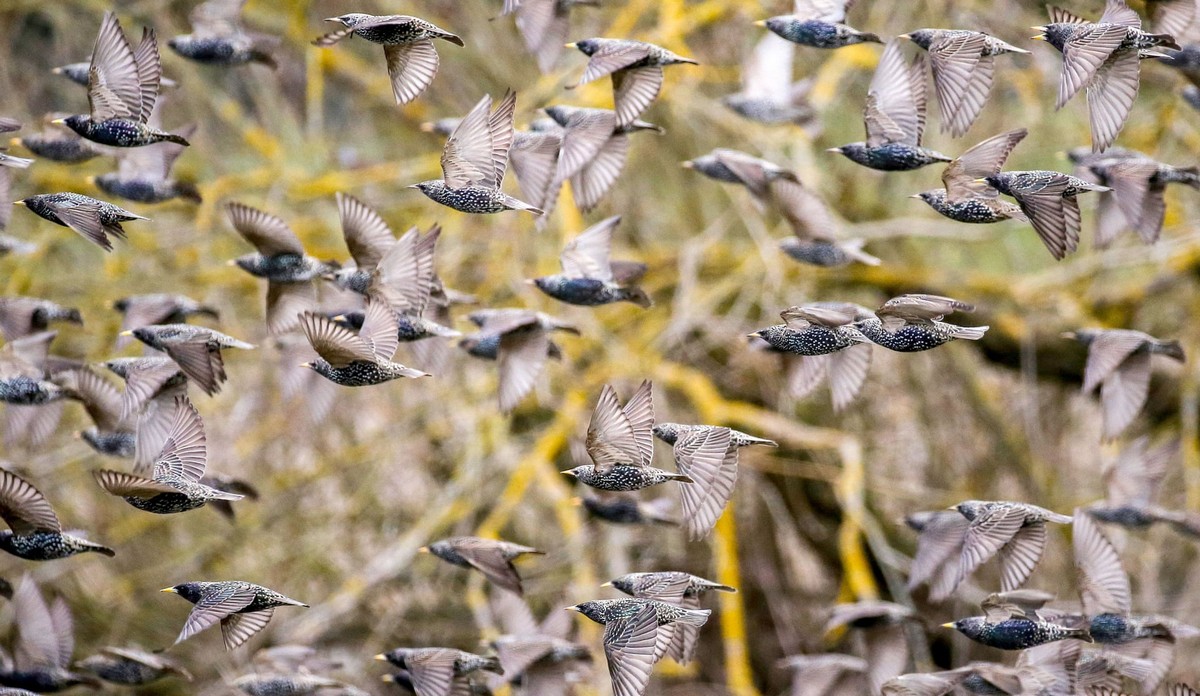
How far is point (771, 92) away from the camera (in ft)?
15.7

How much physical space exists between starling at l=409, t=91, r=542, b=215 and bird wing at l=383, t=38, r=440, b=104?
11 cm

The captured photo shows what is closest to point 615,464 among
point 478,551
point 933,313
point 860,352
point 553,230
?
point 478,551

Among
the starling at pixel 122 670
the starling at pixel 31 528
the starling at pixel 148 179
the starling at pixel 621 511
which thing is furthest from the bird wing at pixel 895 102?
the starling at pixel 122 670

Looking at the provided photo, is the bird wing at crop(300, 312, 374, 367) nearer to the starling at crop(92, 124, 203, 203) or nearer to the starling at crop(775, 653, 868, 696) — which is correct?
the starling at crop(92, 124, 203, 203)

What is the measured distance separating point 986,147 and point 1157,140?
129 inches

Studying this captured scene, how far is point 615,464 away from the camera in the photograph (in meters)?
2.25

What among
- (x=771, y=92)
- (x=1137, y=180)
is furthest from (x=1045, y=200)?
(x=771, y=92)

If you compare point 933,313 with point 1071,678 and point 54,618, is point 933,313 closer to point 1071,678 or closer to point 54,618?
point 1071,678

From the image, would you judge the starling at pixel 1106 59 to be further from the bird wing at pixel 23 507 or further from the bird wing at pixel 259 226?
the bird wing at pixel 23 507

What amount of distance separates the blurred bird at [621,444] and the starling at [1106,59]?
908mm

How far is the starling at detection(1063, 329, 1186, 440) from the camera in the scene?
279cm

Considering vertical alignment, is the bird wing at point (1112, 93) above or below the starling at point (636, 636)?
above

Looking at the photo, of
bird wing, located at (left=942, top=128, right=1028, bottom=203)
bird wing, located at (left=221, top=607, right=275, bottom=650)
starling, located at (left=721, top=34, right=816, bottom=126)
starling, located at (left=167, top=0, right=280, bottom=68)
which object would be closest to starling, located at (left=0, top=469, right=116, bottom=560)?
bird wing, located at (left=221, top=607, right=275, bottom=650)

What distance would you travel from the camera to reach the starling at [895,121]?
2477mm
